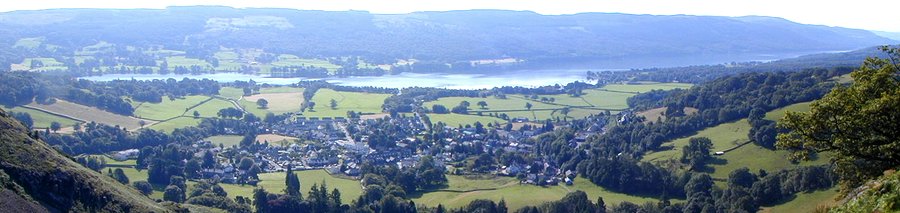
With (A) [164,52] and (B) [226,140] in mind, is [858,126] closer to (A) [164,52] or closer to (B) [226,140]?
(B) [226,140]

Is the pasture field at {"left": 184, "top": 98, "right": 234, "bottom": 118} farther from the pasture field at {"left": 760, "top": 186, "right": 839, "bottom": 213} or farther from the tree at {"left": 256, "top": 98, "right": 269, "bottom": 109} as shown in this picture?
the pasture field at {"left": 760, "top": 186, "right": 839, "bottom": 213}

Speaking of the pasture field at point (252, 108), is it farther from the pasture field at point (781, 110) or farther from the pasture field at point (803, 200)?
the pasture field at point (803, 200)

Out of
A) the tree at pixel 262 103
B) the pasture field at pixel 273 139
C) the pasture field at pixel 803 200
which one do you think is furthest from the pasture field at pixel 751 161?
the tree at pixel 262 103

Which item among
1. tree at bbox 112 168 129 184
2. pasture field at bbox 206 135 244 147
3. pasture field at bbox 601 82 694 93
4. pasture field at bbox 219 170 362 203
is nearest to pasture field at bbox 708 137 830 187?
pasture field at bbox 219 170 362 203

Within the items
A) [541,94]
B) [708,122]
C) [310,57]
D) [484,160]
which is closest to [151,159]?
[484,160]

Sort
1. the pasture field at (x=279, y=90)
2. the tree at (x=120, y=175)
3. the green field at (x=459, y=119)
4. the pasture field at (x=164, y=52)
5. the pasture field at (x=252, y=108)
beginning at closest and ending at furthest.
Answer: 1. the tree at (x=120, y=175)
2. the green field at (x=459, y=119)
3. the pasture field at (x=252, y=108)
4. the pasture field at (x=279, y=90)
5. the pasture field at (x=164, y=52)

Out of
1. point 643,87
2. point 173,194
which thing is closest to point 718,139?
point 173,194
